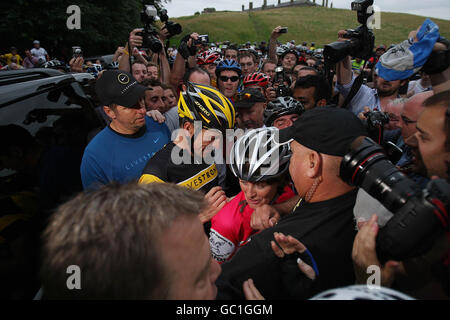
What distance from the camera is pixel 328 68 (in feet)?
12.1

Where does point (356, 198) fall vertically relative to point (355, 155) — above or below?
below

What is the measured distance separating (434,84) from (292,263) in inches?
97.7

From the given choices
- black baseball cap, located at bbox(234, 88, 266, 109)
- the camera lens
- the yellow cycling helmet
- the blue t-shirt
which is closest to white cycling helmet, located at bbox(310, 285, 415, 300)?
the camera lens

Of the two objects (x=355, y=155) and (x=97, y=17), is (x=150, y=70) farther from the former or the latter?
(x=97, y=17)

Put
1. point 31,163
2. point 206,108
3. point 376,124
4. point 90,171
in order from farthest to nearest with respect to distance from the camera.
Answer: point 90,171
point 376,124
point 206,108
point 31,163

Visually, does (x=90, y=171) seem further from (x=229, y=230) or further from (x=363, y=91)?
(x=363, y=91)

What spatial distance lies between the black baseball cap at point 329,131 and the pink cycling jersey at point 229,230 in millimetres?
701

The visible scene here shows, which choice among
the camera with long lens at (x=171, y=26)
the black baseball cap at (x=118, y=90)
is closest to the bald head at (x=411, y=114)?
the black baseball cap at (x=118, y=90)

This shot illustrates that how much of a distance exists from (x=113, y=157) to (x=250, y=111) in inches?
78.6

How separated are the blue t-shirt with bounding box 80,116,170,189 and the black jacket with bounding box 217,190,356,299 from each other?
70.3 inches

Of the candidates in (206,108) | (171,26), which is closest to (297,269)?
(206,108)

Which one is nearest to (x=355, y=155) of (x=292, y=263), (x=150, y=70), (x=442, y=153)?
(x=442, y=153)

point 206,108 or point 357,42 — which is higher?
point 357,42

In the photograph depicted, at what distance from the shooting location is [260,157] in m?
2.02
